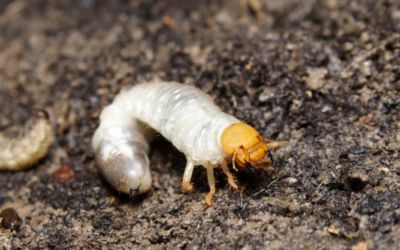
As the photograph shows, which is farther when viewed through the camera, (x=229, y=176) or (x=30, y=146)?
(x=30, y=146)

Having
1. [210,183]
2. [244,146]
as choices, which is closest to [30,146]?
[210,183]

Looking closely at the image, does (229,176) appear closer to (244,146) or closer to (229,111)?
(244,146)

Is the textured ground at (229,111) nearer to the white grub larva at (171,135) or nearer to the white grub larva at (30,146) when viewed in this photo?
the white grub larva at (30,146)

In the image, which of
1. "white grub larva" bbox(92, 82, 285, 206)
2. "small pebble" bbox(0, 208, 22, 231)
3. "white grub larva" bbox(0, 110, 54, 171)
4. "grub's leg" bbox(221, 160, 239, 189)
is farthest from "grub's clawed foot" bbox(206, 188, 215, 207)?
"white grub larva" bbox(0, 110, 54, 171)

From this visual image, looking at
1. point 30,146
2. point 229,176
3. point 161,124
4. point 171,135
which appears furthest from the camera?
point 30,146

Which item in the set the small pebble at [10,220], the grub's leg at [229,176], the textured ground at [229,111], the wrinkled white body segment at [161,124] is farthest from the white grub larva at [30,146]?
the grub's leg at [229,176]

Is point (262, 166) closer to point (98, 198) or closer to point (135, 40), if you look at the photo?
point (98, 198)
